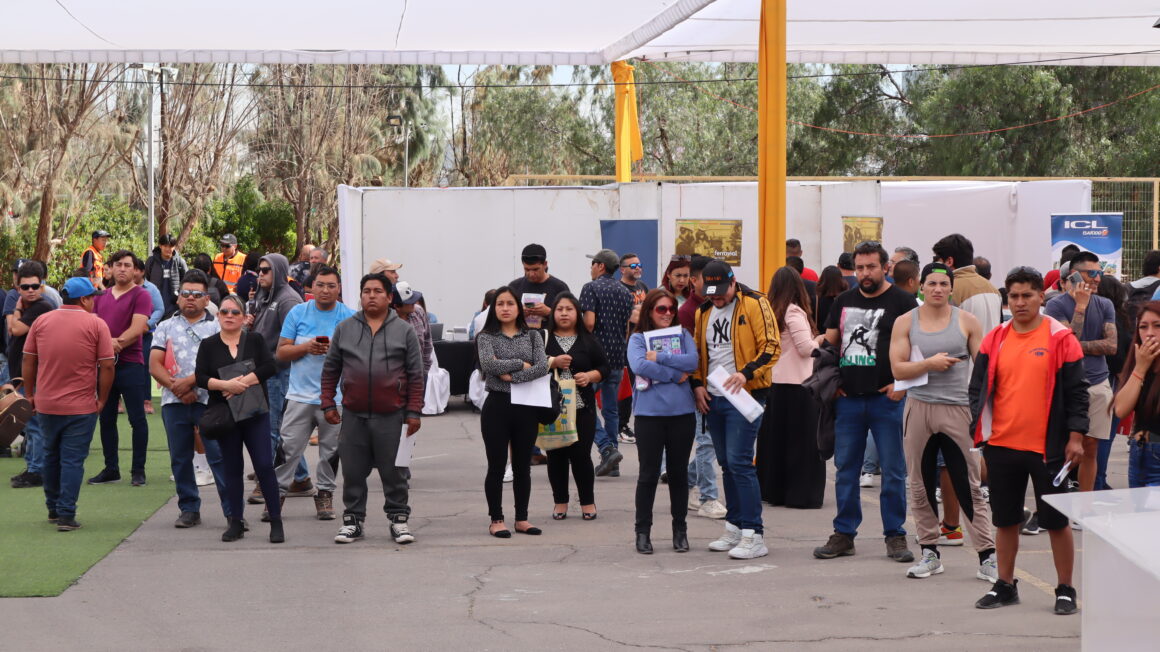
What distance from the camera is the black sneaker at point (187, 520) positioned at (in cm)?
910

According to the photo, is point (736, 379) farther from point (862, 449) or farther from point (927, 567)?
point (927, 567)

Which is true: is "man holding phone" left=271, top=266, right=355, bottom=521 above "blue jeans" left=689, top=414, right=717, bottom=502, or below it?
above

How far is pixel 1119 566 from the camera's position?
13.0 feet

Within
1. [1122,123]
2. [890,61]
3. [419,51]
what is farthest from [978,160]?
[419,51]

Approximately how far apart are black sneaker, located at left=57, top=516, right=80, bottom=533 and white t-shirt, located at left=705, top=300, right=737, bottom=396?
175 inches

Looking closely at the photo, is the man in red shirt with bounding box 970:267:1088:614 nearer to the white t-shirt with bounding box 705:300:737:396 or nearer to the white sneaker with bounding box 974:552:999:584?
the white sneaker with bounding box 974:552:999:584

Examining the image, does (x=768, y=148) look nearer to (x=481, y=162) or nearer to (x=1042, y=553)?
(x=1042, y=553)

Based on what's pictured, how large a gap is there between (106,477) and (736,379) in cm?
599

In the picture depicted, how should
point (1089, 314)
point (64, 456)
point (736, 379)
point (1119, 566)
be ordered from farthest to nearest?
1. point (1089, 314)
2. point (64, 456)
3. point (736, 379)
4. point (1119, 566)

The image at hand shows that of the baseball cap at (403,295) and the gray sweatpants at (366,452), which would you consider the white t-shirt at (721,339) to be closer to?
the gray sweatpants at (366,452)

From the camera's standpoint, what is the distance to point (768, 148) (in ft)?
37.0

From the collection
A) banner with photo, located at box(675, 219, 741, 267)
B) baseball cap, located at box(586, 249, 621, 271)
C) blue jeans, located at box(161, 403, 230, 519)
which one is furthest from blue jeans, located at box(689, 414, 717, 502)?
banner with photo, located at box(675, 219, 741, 267)

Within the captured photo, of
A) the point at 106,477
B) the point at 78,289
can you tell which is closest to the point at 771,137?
the point at 78,289

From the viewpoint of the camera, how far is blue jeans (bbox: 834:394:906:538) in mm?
7703
